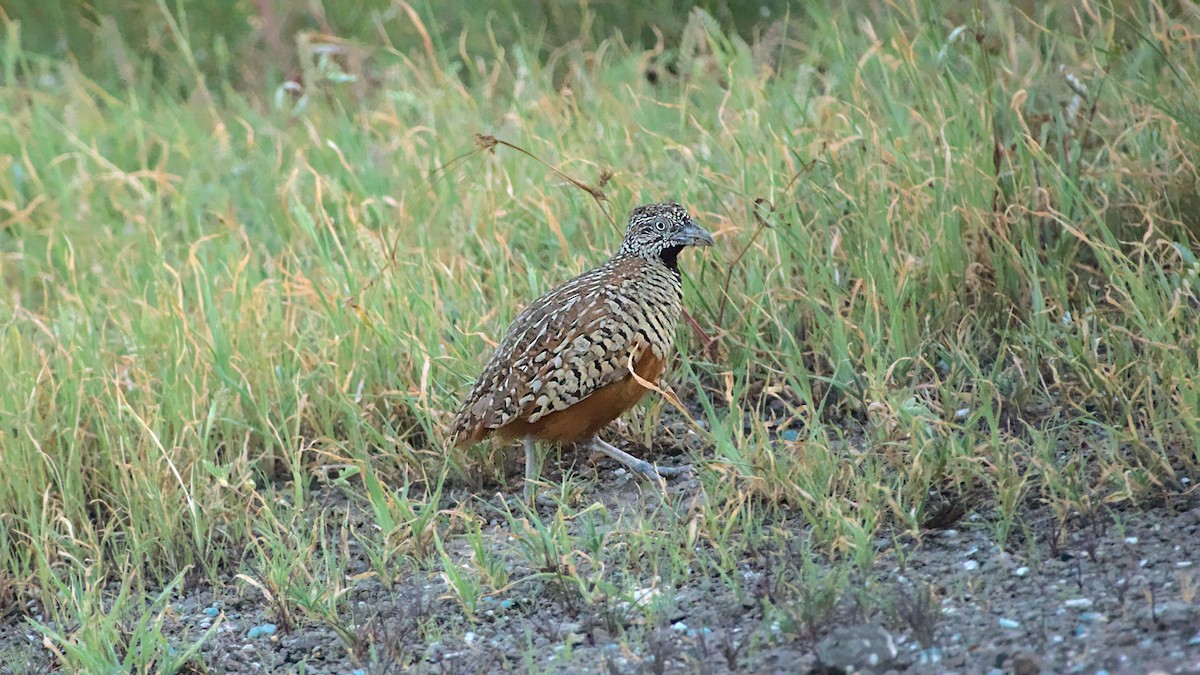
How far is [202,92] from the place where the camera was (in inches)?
340

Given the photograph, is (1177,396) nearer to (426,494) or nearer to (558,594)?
(558,594)

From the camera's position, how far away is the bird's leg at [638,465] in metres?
5.10

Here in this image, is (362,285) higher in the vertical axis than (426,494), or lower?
higher

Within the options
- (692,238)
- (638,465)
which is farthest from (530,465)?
(692,238)

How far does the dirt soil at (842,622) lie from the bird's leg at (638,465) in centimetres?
39

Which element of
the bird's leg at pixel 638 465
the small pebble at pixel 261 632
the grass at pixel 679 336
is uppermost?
the grass at pixel 679 336

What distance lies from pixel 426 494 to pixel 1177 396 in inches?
96.9

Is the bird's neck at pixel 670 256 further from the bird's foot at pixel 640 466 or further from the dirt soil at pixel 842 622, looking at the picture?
the dirt soil at pixel 842 622

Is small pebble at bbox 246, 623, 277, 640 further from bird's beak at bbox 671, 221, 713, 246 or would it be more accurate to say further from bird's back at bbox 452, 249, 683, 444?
bird's beak at bbox 671, 221, 713, 246

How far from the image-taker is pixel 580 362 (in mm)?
4934

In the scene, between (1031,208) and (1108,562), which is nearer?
(1108,562)

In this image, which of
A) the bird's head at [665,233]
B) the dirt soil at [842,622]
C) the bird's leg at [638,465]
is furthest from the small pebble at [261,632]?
the bird's head at [665,233]

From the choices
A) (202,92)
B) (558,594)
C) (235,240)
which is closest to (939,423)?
(558,594)

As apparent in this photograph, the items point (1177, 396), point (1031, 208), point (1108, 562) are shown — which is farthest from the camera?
point (1031, 208)
